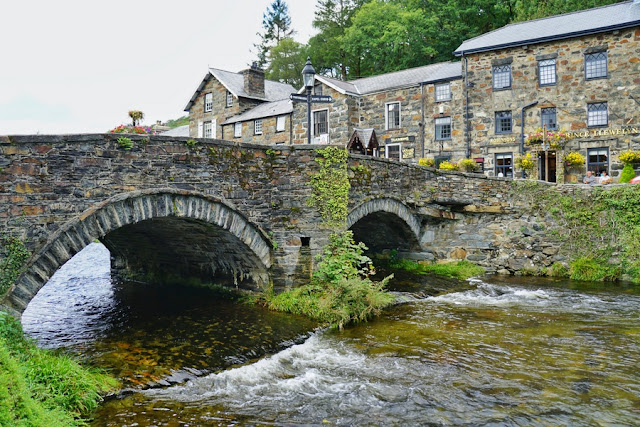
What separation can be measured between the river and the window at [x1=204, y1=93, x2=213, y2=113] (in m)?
26.2

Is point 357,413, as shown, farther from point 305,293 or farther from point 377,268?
point 377,268

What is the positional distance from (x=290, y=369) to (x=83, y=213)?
14.8ft

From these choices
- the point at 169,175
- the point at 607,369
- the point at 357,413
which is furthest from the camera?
the point at 169,175

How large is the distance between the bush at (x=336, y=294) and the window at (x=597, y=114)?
16967 mm

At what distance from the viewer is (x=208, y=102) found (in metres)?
38.2

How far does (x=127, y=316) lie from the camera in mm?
11656

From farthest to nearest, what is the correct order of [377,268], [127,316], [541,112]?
[541,112] < [377,268] < [127,316]

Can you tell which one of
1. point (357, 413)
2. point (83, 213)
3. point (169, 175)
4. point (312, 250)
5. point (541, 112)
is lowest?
point (357, 413)

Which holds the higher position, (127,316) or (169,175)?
(169,175)

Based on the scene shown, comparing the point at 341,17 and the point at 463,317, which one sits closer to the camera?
the point at 463,317

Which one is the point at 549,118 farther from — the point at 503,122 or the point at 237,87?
the point at 237,87

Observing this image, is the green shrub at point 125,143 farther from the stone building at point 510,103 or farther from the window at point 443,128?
the window at point 443,128

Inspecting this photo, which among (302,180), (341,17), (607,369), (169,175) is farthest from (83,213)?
(341,17)

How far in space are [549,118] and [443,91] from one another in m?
5.92
